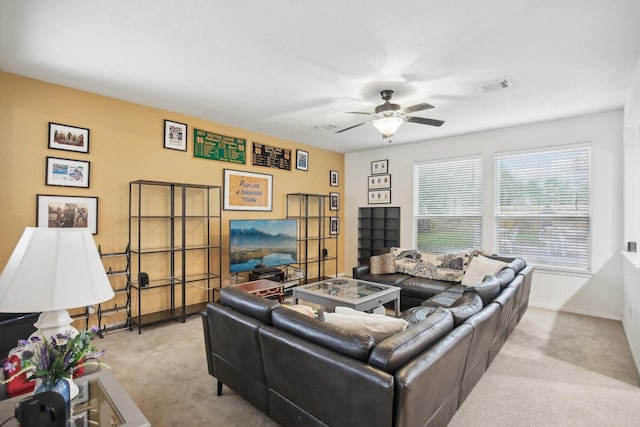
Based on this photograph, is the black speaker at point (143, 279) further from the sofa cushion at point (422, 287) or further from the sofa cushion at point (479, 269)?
the sofa cushion at point (479, 269)

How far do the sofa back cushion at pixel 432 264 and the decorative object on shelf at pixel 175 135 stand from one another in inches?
139

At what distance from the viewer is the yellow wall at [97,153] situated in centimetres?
305

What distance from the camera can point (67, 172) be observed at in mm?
3352

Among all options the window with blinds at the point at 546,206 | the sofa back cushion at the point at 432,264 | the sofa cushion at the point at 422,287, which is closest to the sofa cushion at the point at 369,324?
the sofa cushion at the point at 422,287

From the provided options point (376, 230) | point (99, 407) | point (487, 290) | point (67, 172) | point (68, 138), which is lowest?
point (99, 407)

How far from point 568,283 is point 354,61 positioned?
4198 mm

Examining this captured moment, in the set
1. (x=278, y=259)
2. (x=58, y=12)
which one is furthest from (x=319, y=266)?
(x=58, y=12)

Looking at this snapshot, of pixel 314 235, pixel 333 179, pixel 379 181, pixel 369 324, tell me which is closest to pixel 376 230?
pixel 379 181

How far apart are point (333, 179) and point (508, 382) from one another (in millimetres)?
4785

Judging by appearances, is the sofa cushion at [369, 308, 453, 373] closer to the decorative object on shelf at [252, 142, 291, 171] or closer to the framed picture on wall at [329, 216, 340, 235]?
the decorative object on shelf at [252, 142, 291, 171]

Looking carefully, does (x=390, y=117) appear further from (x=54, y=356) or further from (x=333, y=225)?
(x=333, y=225)

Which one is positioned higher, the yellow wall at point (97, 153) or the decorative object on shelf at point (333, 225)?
the yellow wall at point (97, 153)

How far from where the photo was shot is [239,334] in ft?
6.70

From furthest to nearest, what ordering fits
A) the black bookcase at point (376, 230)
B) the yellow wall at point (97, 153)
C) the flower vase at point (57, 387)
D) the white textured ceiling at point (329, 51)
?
the black bookcase at point (376, 230) → the yellow wall at point (97, 153) → the white textured ceiling at point (329, 51) → the flower vase at point (57, 387)
